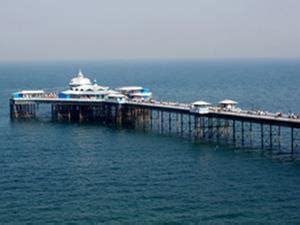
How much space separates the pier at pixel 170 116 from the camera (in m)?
84.5

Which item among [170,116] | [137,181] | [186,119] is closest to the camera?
[137,181]

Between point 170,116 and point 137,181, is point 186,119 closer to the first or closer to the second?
point 170,116

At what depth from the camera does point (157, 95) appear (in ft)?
525

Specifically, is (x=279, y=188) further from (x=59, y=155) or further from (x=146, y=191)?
(x=59, y=155)

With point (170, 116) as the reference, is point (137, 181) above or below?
below

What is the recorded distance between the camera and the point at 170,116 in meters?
103

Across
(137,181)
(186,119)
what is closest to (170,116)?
(186,119)

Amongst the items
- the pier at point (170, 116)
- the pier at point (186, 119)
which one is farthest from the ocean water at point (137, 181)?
the pier at point (170, 116)

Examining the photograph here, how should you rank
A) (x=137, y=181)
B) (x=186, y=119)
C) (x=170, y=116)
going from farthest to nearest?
(x=186, y=119) < (x=170, y=116) < (x=137, y=181)

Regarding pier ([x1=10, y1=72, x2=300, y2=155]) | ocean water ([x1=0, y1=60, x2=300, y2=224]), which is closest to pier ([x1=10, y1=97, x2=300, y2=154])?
pier ([x1=10, y1=72, x2=300, y2=155])

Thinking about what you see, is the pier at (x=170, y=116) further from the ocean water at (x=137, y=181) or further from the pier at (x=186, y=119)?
the ocean water at (x=137, y=181)

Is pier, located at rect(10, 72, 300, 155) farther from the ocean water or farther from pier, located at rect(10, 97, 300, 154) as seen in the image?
the ocean water

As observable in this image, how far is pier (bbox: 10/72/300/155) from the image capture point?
8450 cm

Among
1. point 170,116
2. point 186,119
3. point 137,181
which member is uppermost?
point 170,116
